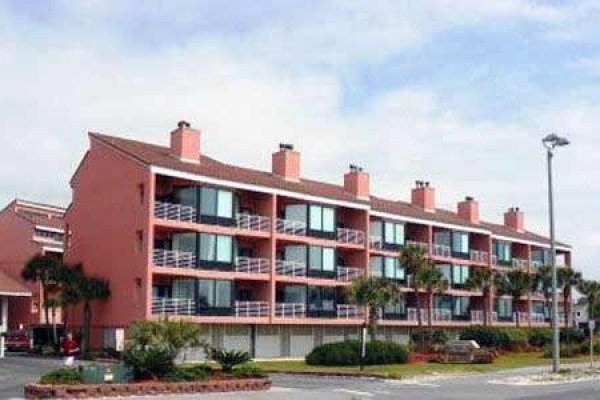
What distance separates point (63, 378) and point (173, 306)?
29713 millimetres

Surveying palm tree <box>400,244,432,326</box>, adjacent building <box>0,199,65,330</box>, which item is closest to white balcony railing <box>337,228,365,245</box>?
palm tree <box>400,244,432,326</box>

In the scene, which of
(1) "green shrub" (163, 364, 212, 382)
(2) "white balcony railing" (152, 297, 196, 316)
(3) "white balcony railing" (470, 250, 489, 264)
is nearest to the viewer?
(1) "green shrub" (163, 364, 212, 382)

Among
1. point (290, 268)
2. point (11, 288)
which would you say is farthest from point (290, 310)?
point (11, 288)

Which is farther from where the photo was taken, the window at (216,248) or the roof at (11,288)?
the roof at (11,288)

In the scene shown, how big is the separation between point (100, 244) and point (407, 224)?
1112 inches

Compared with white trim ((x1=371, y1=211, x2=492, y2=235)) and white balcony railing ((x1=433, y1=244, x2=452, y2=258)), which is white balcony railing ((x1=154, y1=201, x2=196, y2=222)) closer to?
white trim ((x1=371, y1=211, x2=492, y2=235))

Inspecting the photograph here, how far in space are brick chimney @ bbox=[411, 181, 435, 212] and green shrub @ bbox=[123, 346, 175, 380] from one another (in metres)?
57.8

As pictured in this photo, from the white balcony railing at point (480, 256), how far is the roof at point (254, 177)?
2.32m

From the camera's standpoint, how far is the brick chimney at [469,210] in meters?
91.8

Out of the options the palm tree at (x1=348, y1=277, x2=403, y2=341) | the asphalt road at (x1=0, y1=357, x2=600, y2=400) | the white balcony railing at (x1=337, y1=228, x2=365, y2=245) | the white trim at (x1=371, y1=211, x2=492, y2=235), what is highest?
the white trim at (x1=371, y1=211, x2=492, y2=235)

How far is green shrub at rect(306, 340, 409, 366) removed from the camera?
5216 cm

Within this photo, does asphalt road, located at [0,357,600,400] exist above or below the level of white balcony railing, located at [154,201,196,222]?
below

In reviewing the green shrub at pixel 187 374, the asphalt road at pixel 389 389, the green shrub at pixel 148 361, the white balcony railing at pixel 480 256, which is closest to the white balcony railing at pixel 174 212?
the asphalt road at pixel 389 389

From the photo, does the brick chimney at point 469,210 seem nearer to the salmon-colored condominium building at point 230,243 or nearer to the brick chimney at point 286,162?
the salmon-colored condominium building at point 230,243
